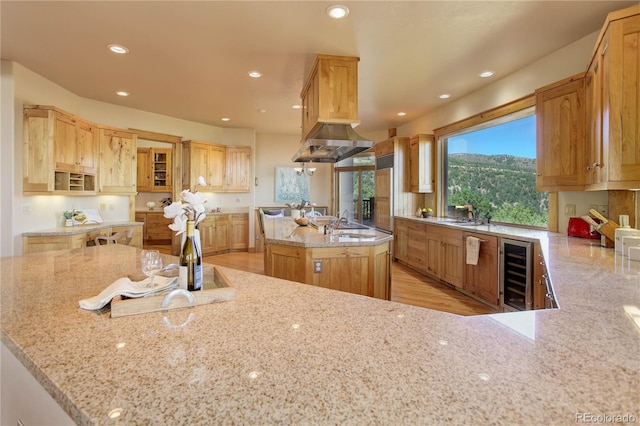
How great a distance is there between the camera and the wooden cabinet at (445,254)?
399 cm

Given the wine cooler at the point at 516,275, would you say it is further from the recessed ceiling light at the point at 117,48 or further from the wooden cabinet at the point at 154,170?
the wooden cabinet at the point at 154,170

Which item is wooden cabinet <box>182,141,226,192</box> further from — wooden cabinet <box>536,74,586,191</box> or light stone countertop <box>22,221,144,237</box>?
wooden cabinet <box>536,74,586,191</box>

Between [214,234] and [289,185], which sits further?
[289,185]

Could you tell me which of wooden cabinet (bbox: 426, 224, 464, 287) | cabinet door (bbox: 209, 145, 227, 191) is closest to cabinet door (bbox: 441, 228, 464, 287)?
wooden cabinet (bbox: 426, 224, 464, 287)

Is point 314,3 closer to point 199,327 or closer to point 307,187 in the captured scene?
point 199,327

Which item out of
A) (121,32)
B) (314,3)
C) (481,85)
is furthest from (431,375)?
(481,85)

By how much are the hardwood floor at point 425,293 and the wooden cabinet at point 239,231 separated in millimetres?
1063

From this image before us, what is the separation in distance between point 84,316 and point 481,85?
4903 mm

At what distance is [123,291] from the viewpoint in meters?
1.10

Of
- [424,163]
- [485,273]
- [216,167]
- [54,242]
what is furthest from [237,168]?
[485,273]

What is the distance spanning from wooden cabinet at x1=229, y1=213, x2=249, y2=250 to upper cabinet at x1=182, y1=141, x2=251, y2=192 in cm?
62

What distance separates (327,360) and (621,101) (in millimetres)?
2452

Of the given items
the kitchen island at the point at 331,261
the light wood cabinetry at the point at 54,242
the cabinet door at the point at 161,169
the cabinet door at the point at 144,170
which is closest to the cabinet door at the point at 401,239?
the kitchen island at the point at 331,261

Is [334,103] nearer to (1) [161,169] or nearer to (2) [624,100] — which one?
(2) [624,100]
